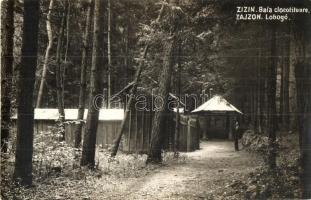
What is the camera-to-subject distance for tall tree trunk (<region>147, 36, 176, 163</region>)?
11.4m

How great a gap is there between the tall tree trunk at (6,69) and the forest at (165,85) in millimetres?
20

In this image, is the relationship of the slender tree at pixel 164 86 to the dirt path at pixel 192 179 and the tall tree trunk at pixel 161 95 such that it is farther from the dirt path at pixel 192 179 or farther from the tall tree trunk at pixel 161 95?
the dirt path at pixel 192 179

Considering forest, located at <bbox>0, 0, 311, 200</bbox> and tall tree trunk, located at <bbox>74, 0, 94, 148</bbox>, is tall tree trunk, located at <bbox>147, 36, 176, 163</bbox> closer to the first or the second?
forest, located at <bbox>0, 0, 311, 200</bbox>

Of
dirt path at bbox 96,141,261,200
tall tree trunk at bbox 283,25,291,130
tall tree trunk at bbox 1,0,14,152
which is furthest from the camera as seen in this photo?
tall tree trunk at bbox 283,25,291,130

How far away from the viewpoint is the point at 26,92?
369 inches

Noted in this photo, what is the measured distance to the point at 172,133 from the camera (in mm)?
15562

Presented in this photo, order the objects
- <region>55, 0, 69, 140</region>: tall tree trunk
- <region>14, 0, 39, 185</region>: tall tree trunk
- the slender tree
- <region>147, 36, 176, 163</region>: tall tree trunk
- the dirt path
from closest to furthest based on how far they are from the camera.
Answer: <region>14, 0, 39, 185</region>: tall tree trunk < the dirt path < the slender tree < <region>55, 0, 69, 140</region>: tall tree trunk < <region>147, 36, 176, 163</region>: tall tree trunk

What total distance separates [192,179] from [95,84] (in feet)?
11.6

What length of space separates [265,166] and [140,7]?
4.67 metres

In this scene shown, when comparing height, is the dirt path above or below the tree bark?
below

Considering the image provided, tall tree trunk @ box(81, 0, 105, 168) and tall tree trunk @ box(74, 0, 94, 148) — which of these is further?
tall tree trunk @ box(74, 0, 94, 148)

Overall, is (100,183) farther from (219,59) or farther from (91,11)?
(91,11)

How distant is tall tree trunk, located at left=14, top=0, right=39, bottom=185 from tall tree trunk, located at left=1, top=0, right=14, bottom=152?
1.41ft

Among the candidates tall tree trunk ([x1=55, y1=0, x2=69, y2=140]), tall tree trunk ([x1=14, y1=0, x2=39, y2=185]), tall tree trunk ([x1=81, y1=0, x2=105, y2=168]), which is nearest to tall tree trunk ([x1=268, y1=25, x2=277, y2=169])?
tall tree trunk ([x1=81, y1=0, x2=105, y2=168])
